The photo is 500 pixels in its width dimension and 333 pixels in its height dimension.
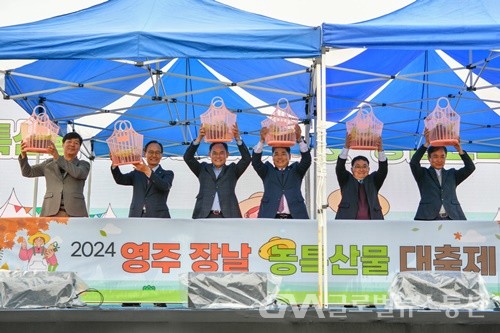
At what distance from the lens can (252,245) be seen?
18.6 ft

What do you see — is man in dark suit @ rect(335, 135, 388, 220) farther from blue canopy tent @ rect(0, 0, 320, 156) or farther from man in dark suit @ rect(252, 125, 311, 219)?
blue canopy tent @ rect(0, 0, 320, 156)

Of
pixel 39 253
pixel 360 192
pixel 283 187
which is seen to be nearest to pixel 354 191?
pixel 360 192

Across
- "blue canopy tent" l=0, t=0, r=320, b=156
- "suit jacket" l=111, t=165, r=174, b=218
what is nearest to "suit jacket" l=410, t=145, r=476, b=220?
"blue canopy tent" l=0, t=0, r=320, b=156

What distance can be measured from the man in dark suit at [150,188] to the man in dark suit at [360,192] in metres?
1.61

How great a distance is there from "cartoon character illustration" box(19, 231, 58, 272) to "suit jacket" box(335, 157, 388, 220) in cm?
255

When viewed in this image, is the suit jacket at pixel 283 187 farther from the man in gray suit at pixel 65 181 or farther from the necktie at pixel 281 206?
the man in gray suit at pixel 65 181

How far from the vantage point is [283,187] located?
22.2 ft

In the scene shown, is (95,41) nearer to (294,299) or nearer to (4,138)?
(294,299)

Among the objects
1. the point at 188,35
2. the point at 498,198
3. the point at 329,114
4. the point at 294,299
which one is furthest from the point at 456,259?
the point at 498,198

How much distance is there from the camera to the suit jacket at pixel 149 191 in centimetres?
691

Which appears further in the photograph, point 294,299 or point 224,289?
point 294,299

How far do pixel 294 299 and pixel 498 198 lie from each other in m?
6.58

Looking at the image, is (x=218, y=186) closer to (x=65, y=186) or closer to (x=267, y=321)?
(x=65, y=186)

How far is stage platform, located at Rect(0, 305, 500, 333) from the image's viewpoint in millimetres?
4945
